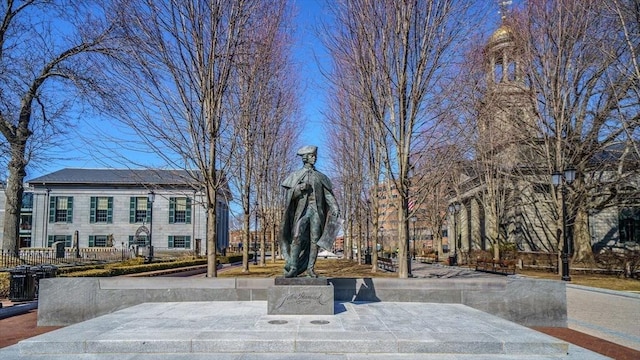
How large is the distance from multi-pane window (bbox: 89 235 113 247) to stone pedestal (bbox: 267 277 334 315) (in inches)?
2095

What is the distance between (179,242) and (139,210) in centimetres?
607

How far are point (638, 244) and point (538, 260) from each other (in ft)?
57.2

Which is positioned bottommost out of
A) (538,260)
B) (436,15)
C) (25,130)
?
(538,260)

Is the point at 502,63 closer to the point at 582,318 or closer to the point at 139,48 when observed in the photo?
the point at 582,318

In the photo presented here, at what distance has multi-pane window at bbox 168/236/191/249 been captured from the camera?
188 feet

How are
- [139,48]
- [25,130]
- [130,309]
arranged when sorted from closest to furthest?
[130,309]
[139,48]
[25,130]

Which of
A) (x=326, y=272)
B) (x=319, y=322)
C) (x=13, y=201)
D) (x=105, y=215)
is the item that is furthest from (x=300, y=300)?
(x=105, y=215)

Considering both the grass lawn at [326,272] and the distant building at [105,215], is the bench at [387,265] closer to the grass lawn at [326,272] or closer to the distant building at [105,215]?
the grass lawn at [326,272]

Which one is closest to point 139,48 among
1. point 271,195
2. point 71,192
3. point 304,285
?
point 304,285

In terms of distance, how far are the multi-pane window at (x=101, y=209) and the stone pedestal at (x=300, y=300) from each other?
5402 cm

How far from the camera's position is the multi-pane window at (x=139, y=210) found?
57156 millimetres

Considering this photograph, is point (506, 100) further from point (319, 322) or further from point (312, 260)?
point (319, 322)

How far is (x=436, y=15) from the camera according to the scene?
13.6 m

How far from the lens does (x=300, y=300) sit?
8805mm
